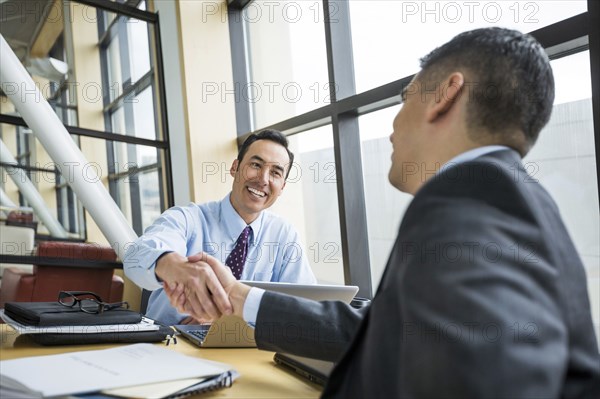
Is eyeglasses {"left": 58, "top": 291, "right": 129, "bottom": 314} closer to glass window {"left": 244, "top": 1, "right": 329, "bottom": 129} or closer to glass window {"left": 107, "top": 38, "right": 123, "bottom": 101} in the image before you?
glass window {"left": 244, "top": 1, "right": 329, "bottom": 129}

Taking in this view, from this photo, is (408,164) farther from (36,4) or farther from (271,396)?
(36,4)

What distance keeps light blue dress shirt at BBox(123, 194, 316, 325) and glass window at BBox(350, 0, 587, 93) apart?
917 millimetres

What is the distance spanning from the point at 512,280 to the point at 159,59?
397 cm

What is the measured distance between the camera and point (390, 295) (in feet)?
2.34

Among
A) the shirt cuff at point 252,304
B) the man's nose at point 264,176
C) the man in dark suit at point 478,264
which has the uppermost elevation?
the man's nose at point 264,176

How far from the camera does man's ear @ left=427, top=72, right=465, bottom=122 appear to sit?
865 mm

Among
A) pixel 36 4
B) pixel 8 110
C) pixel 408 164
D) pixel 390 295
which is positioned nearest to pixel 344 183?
pixel 408 164

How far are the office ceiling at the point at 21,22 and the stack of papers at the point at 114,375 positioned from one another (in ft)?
10.6

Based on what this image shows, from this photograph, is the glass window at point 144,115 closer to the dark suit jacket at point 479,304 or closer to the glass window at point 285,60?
the glass window at point 285,60

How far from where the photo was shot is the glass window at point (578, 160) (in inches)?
65.3

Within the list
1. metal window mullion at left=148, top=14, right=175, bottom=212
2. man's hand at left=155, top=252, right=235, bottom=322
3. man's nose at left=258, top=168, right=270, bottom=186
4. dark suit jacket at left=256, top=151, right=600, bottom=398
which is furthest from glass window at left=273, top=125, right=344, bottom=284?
dark suit jacket at left=256, top=151, right=600, bottom=398

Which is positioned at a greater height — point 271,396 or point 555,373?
point 555,373

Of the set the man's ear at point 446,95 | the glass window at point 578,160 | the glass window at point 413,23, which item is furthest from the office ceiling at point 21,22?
the man's ear at point 446,95

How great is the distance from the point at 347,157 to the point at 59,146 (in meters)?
1.62
